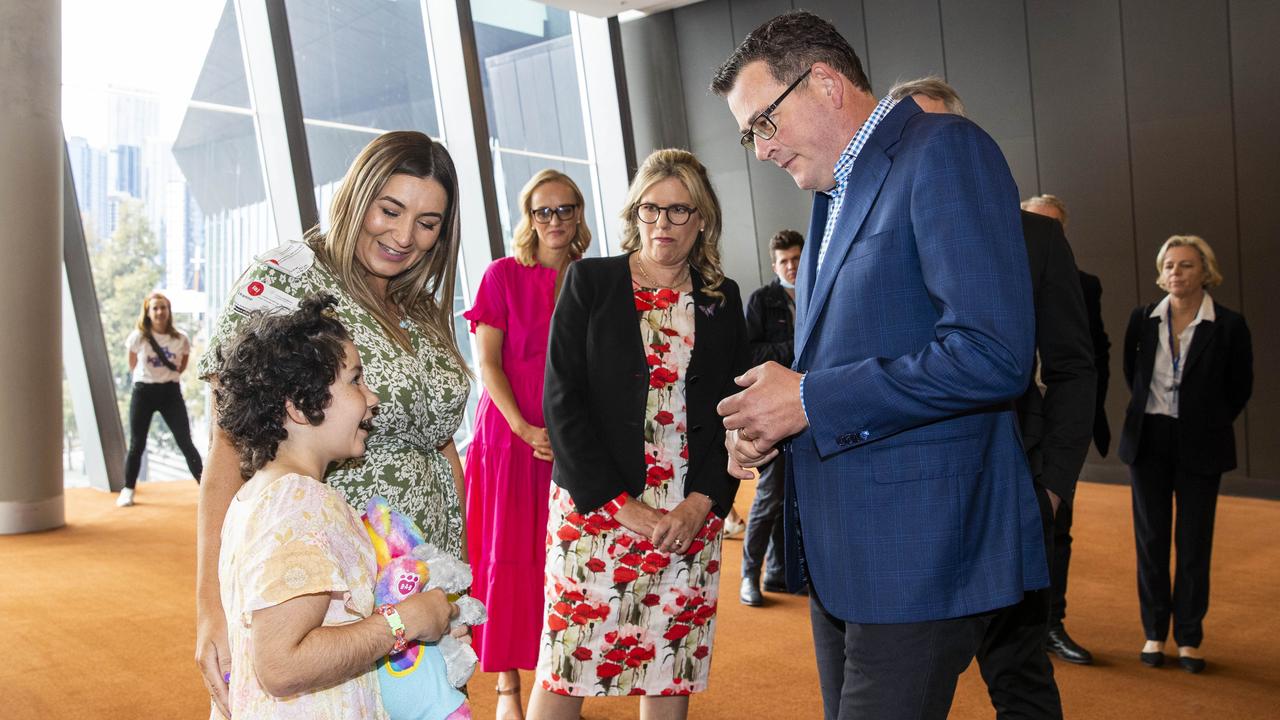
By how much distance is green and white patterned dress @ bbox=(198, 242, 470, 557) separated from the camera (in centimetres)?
175

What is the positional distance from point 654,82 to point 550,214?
7545 millimetres

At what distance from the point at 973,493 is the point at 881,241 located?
1.26 ft

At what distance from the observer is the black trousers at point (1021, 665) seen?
2297 millimetres

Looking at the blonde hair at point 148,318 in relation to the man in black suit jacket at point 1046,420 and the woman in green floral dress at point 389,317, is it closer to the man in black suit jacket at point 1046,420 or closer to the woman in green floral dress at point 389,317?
the woman in green floral dress at point 389,317

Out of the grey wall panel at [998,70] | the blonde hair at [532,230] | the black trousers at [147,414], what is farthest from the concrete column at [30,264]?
the grey wall panel at [998,70]

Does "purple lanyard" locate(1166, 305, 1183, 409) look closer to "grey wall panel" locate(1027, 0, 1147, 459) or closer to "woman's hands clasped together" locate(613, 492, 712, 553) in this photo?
"woman's hands clasped together" locate(613, 492, 712, 553)

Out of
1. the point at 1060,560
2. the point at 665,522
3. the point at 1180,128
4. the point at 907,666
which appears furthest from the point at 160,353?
the point at 1180,128

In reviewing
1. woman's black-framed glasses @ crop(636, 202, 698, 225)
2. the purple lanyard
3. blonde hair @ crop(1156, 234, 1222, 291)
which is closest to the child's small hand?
woman's black-framed glasses @ crop(636, 202, 698, 225)

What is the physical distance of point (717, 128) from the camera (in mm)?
10445

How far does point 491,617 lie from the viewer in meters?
3.15

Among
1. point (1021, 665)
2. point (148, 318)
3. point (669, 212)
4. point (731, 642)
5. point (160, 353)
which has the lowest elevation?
point (731, 642)

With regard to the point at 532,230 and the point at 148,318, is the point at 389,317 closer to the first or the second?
the point at 532,230

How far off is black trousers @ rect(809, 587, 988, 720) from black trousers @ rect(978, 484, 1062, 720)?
88 cm

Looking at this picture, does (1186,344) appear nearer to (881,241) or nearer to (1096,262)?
(881,241)
